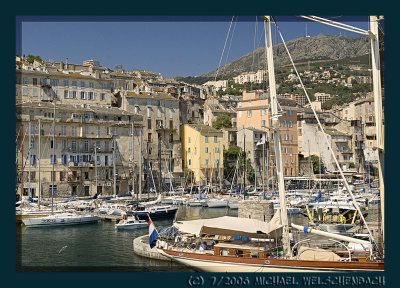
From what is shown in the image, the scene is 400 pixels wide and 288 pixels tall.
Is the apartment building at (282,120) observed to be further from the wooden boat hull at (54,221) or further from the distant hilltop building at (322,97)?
the wooden boat hull at (54,221)

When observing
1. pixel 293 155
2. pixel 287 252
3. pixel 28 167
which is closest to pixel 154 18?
pixel 287 252

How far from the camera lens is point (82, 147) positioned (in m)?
42.3

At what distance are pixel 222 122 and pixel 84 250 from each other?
35.1 metres

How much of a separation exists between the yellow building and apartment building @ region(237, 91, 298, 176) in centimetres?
430

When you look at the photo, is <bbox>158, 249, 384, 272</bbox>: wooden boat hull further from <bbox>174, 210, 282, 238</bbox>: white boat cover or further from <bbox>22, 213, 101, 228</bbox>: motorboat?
<bbox>22, 213, 101, 228</bbox>: motorboat

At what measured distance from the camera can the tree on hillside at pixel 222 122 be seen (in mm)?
54656

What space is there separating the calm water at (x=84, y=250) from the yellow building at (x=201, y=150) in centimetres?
1152

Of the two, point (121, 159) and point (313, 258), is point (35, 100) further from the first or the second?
point (313, 258)

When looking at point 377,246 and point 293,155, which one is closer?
point 377,246

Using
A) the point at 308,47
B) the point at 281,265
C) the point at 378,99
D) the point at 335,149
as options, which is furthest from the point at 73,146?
the point at 378,99

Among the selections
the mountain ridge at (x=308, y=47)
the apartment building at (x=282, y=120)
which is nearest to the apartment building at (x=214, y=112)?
the apartment building at (x=282, y=120)

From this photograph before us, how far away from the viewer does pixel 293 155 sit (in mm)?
46312

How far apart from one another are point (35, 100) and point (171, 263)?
91.5 ft

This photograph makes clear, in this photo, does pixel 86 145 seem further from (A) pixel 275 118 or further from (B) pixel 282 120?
(A) pixel 275 118
